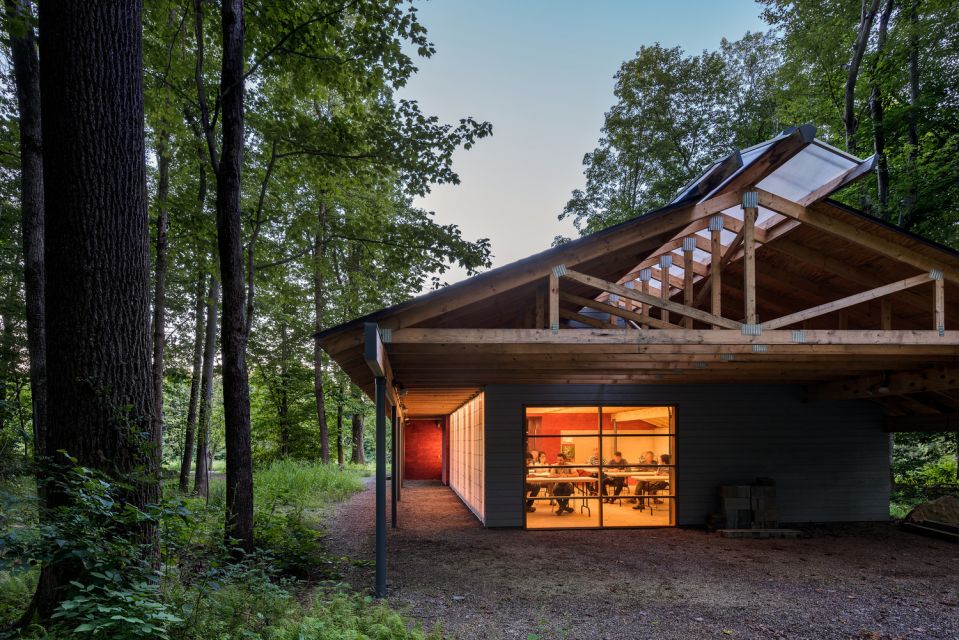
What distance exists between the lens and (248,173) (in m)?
13.8

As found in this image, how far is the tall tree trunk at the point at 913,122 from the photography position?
12161mm

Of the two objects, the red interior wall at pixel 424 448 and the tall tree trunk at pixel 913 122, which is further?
the red interior wall at pixel 424 448

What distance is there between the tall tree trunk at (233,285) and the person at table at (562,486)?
601 cm

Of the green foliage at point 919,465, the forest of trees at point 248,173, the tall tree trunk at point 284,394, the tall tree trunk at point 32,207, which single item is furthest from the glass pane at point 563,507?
the tall tree trunk at point 284,394

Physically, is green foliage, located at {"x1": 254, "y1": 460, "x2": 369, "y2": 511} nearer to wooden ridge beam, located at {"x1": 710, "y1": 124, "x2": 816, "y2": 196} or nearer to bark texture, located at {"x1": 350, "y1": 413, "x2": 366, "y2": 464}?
bark texture, located at {"x1": 350, "y1": 413, "x2": 366, "y2": 464}

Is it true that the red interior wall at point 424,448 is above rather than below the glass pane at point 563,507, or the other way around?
below

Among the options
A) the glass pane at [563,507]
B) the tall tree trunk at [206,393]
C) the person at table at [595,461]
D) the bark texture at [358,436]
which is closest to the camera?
the glass pane at [563,507]

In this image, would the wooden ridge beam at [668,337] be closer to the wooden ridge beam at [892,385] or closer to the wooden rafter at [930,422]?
the wooden ridge beam at [892,385]

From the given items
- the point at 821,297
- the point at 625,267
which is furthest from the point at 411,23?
the point at 821,297

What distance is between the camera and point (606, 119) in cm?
1836

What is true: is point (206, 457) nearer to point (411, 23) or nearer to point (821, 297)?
point (411, 23)

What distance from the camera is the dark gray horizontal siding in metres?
10.4

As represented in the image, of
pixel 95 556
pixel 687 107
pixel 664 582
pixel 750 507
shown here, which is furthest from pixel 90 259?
pixel 687 107

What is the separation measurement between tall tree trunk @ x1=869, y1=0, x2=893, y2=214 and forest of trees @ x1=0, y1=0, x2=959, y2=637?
0.21ft
